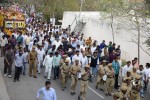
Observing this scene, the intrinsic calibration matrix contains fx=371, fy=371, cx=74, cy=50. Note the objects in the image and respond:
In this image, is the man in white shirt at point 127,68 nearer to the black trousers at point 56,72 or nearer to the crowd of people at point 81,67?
the crowd of people at point 81,67

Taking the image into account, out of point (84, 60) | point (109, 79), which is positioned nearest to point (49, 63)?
point (84, 60)

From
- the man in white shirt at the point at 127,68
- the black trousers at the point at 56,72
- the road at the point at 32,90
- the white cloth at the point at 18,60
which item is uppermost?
the white cloth at the point at 18,60

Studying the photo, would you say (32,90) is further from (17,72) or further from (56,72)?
(56,72)

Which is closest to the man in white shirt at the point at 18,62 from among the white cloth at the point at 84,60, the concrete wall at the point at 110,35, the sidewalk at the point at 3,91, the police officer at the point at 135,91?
the sidewalk at the point at 3,91

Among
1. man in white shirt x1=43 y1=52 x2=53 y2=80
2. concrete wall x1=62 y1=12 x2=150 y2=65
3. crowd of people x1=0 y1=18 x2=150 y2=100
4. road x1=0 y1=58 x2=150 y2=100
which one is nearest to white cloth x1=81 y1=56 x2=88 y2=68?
crowd of people x1=0 y1=18 x2=150 y2=100

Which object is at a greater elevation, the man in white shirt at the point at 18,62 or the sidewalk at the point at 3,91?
the man in white shirt at the point at 18,62

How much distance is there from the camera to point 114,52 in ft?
60.1

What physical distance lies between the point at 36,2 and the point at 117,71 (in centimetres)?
2866

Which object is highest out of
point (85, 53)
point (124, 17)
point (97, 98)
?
point (124, 17)

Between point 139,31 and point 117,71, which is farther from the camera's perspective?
point 139,31

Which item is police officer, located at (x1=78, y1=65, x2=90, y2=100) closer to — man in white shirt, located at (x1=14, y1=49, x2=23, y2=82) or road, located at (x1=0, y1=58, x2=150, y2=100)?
road, located at (x1=0, y1=58, x2=150, y2=100)

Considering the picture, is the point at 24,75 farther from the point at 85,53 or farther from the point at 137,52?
the point at 137,52

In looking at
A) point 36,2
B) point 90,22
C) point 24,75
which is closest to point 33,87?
point 24,75

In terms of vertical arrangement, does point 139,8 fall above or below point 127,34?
above
